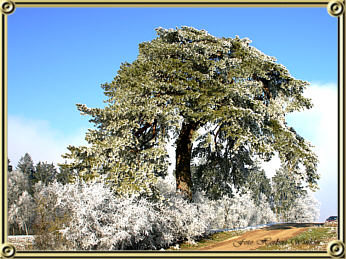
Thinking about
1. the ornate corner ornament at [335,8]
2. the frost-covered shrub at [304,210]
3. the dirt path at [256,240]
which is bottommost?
the frost-covered shrub at [304,210]

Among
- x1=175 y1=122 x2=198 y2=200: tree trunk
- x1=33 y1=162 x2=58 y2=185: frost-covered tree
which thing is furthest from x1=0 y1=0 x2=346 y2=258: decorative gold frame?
x1=33 y1=162 x2=58 y2=185: frost-covered tree

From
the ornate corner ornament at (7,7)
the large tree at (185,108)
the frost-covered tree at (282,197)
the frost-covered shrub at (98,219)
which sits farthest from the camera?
the frost-covered tree at (282,197)

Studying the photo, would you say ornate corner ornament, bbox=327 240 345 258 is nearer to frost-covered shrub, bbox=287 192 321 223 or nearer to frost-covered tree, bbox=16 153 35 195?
frost-covered shrub, bbox=287 192 321 223

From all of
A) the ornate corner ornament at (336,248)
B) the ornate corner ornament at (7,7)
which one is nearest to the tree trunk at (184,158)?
the ornate corner ornament at (336,248)

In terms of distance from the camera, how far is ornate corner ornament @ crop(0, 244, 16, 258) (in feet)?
24.0

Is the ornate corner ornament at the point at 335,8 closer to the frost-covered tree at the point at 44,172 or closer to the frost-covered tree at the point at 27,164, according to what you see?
the frost-covered tree at the point at 44,172

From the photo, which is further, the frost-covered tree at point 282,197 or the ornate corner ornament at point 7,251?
the frost-covered tree at point 282,197

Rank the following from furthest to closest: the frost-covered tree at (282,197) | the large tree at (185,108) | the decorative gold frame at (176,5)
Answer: the frost-covered tree at (282,197), the large tree at (185,108), the decorative gold frame at (176,5)

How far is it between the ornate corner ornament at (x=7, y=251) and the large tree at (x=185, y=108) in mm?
6986

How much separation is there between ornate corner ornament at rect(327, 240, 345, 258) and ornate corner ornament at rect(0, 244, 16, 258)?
7039mm

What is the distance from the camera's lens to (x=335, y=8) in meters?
7.83

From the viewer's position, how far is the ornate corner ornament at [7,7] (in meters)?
7.91

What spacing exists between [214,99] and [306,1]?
8212 mm

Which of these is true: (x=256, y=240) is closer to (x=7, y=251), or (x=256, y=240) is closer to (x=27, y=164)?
(x=7, y=251)
